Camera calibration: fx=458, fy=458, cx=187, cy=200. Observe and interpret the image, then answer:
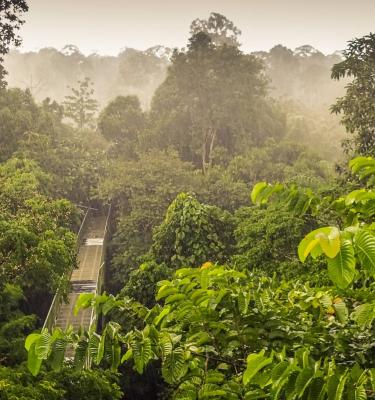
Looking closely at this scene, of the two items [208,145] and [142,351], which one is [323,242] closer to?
[142,351]

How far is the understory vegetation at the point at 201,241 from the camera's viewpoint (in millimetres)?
2678

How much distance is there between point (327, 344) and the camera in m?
3.25

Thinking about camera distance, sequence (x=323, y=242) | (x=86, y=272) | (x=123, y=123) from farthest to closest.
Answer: (x=123, y=123), (x=86, y=272), (x=323, y=242)

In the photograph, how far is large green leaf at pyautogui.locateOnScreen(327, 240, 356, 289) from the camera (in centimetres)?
176

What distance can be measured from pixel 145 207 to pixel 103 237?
387 cm

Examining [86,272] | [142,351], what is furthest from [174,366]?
[86,272]

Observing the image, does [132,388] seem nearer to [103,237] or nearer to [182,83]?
[103,237]

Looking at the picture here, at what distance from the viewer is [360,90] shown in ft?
50.7

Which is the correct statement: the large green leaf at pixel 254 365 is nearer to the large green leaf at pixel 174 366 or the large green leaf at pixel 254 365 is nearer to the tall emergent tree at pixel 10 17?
the large green leaf at pixel 174 366

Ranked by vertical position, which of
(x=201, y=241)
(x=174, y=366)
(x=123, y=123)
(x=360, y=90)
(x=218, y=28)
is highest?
(x=218, y=28)

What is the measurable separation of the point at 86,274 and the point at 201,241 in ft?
22.9

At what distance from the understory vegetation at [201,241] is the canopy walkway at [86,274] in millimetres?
795

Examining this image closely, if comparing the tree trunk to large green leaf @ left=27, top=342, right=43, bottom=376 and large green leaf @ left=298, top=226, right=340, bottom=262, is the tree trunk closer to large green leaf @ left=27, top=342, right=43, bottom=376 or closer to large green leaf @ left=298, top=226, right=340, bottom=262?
large green leaf @ left=27, top=342, right=43, bottom=376

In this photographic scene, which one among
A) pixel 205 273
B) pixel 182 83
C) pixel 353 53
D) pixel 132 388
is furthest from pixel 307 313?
pixel 182 83
